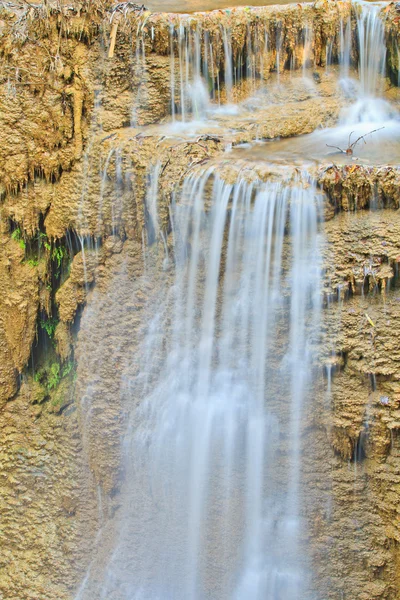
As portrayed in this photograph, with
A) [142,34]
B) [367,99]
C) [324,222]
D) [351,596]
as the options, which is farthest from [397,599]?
[142,34]

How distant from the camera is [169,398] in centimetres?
637

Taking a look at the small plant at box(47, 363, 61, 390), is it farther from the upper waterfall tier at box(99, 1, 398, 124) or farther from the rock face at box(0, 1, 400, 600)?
the upper waterfall tier at box(99, 1, 398, 124)

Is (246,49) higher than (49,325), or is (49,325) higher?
(246,49)

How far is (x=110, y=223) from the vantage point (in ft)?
22.4

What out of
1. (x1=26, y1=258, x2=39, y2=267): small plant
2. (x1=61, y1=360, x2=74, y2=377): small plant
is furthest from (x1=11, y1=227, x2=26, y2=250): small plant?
(x1=61, y1=360, x2=74, y2=377): small plant

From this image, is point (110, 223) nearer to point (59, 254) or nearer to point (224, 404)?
point (59, 254)

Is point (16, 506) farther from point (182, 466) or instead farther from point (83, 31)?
point (83, 31)

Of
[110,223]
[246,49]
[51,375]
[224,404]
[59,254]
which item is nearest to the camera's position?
[224,404]

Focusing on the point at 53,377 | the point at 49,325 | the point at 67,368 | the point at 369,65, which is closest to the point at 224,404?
the point at 67,368

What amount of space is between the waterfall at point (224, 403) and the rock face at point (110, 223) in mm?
174

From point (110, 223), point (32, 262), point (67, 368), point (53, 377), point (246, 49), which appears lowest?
point (53, 377)

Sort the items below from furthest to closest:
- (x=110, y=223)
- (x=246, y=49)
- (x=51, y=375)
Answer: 1. (x=246, y=49)
2. (x=51, y=375)
3. (x=110, y=223)

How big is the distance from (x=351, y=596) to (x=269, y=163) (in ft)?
12.4

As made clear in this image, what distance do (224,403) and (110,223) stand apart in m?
2.11
